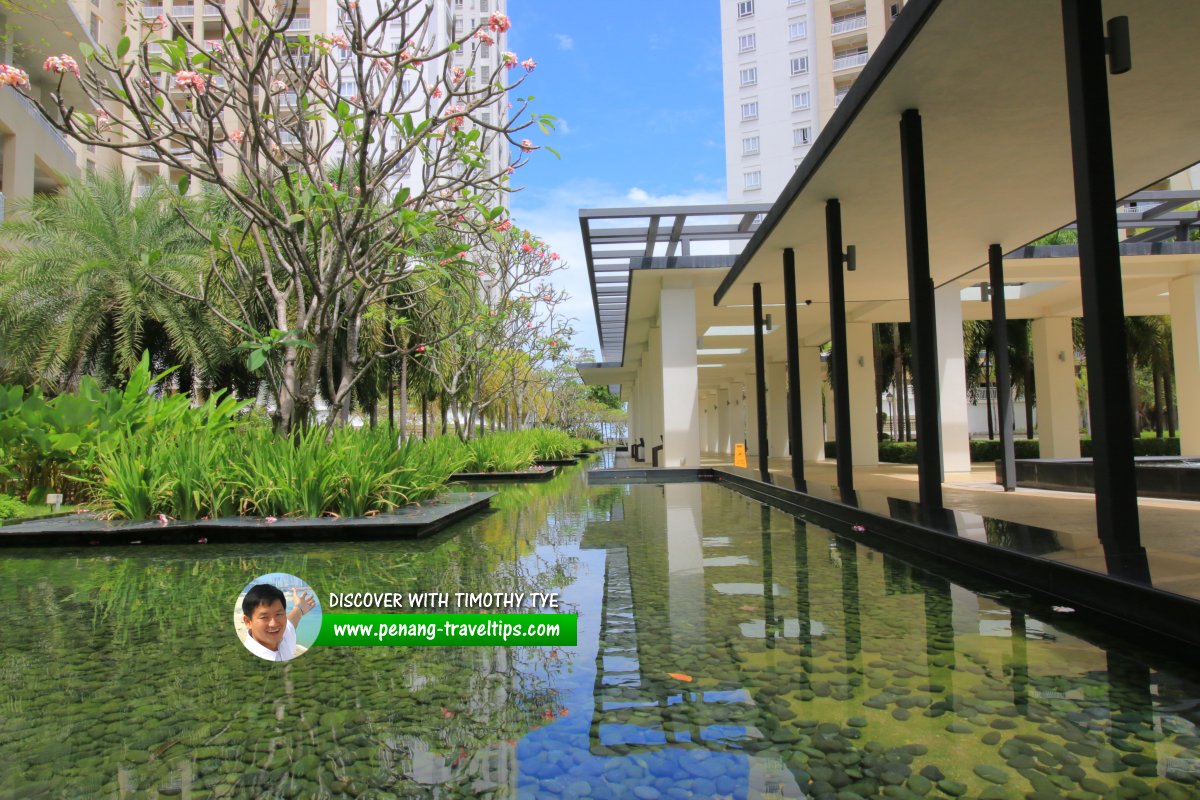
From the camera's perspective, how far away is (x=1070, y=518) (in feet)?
20.4

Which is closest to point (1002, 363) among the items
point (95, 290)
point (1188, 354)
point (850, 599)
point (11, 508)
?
point (1188, 354)

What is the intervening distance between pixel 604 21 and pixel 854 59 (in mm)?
35303

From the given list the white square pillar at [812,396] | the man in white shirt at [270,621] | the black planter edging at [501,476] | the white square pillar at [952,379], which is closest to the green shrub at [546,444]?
the black planter edging at [501,476]

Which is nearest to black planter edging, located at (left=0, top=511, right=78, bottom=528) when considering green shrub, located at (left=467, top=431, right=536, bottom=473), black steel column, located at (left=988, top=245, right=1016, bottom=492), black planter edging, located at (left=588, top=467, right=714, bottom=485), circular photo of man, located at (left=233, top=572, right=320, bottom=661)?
circular photo of man, located at (left=233, top=572, right=320, bottom=661)

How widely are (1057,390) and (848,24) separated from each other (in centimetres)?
3520

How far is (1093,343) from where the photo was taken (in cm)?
391

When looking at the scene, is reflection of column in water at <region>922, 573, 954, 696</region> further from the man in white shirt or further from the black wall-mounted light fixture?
the black wall-mounted light fixture

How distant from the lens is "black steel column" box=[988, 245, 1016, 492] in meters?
9.45

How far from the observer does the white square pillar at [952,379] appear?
13289 mm

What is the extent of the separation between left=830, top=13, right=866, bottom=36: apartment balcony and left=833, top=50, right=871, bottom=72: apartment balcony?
135 cm

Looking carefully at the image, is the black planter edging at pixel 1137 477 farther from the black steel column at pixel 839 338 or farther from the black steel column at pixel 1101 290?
the black steel column at pixel 1101 290

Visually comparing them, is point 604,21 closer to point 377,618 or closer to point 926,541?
point 926,541

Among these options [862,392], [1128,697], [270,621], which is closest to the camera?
[1128,697]

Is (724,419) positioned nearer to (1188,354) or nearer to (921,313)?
(1188,354)
